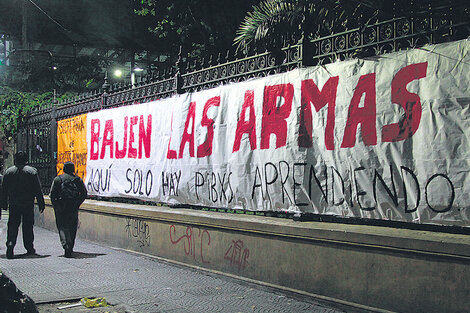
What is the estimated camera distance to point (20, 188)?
31.3 feet

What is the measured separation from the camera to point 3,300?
3.50 m

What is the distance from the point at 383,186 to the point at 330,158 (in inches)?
30.6

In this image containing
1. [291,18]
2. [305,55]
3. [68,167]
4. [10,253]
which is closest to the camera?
[305,55]

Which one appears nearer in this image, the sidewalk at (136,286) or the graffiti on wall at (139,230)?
the sidewalk at (136,286)

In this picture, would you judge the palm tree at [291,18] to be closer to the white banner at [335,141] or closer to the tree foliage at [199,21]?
the white banner at [335,141]

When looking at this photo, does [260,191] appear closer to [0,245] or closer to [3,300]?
[3,300]

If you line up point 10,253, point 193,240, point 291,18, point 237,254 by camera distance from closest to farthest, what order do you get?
point 237,254 → point 193,240 → point 10,253 → point 291,18

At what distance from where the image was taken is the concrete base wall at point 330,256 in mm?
4652

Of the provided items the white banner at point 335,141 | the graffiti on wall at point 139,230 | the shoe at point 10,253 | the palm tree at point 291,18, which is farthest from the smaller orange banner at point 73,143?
the palm tree at point 291,18

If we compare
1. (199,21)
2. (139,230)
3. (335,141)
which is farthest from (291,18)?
(199,21)

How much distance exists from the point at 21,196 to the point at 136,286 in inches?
154

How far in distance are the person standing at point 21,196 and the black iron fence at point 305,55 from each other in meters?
2.34

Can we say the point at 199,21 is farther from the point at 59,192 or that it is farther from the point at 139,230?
the point at 139,230

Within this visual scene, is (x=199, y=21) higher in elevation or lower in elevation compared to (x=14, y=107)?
higher
